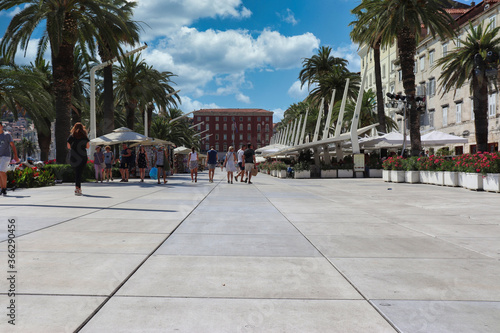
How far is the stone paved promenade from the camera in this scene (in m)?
2.72

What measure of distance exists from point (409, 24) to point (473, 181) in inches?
373

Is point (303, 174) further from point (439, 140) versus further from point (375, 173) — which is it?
point (439, 140)

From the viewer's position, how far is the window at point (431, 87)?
45.8 m

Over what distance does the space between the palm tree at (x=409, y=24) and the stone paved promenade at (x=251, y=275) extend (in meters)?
17.0

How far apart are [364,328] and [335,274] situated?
4.12 ft

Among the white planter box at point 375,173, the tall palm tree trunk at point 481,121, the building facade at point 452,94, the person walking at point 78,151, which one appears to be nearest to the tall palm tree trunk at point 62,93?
the person walking at point 78,151

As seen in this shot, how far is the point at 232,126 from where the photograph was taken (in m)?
150

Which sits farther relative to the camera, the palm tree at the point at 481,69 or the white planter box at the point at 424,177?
the palm tree at the point at 481,69

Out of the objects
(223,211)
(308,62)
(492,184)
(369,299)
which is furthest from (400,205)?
(308,62)

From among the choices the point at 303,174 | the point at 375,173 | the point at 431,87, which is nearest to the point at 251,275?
the point at 303,174

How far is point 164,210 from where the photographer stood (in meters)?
8.66

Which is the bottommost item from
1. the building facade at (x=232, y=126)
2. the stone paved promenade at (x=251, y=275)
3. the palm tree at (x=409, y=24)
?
the stone paved promenade at (x=251, y=275)

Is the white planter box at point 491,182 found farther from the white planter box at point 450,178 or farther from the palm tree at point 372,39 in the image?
the palm tree at point 372,39

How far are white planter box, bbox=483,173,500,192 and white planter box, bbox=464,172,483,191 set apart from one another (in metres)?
0.40
